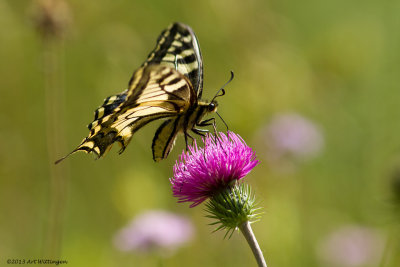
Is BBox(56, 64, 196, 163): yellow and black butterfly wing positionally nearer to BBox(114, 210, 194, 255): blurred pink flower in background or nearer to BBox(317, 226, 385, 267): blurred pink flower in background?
BBox(114, 210, 194, 255): blurred pink flower in background

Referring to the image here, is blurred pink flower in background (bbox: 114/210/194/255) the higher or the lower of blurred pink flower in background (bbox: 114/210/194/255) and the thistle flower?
the lower

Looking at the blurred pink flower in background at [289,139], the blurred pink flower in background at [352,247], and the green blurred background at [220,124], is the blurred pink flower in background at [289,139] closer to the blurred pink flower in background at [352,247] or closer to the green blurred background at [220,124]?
the green blurred background at [220,124]

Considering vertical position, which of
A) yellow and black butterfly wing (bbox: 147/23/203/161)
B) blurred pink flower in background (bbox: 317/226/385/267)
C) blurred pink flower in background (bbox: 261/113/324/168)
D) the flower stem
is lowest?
blurred pink flower in background (bbox: 317/226/385/267)

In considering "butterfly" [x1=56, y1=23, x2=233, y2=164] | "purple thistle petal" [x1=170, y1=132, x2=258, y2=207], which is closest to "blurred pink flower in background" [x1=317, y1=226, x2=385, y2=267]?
"butterfly" [x1=56, y1=23, x2=233, y2=164]

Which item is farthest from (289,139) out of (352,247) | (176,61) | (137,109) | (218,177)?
(218,177)

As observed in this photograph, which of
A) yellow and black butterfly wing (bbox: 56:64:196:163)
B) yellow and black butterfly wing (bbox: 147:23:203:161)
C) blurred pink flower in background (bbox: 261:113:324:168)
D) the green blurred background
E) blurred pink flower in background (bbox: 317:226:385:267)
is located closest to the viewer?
yellow and black butterfly wing (bbox: 56:64:196:163)

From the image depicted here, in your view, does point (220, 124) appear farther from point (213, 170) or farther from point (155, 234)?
point (213, 170)

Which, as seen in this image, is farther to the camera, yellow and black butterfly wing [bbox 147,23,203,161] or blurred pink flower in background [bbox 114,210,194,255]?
blurred pink flower in background [bbox 114,210,194,255]
